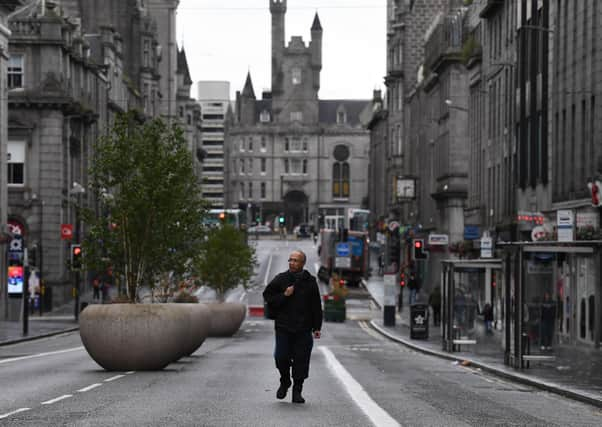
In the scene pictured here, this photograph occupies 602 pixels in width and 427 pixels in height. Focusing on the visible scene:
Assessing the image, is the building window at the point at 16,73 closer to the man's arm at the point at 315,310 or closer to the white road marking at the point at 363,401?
the white road marking at the point at 363,401

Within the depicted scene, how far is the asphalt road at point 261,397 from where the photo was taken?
14.4 m

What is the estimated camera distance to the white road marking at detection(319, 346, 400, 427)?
14078mm

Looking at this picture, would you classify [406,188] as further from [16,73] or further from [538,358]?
[538,358]

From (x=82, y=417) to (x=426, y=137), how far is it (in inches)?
3420

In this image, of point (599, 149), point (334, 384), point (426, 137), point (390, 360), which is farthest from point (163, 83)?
point (334, 384)

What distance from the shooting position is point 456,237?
8300cm

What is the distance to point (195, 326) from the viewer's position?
88.7 feet

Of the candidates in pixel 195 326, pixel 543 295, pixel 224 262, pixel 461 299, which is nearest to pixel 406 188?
pixel 224 262

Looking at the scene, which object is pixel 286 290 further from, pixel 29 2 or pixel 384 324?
pixel 29 2

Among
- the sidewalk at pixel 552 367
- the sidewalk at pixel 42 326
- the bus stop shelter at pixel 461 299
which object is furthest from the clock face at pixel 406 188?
the bus stop shelter at pixel 461 299

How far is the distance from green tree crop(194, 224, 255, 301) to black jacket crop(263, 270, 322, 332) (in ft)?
149

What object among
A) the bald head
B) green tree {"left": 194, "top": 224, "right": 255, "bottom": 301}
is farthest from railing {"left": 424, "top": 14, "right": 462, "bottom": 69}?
the bald head

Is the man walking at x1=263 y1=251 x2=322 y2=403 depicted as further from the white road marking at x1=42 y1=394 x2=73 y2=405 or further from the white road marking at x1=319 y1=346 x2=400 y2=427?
the white road marking at x1=42 y1=394 x2=73 y2=405

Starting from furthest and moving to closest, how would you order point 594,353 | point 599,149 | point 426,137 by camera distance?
1. point 426,137
2. point 599,149
3. point 594,353
